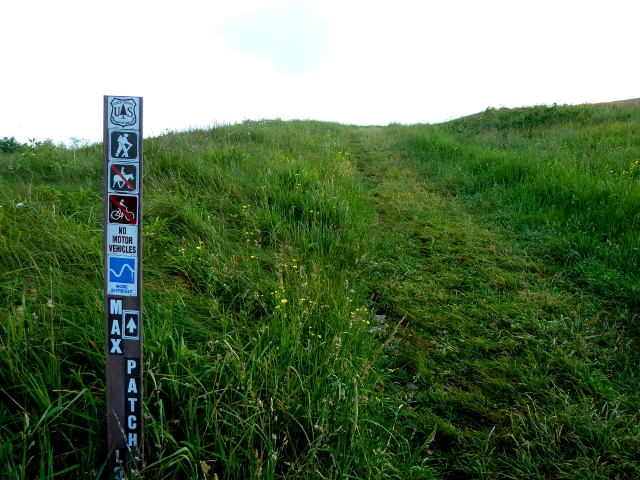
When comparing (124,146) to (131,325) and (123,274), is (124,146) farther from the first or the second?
(131,325)

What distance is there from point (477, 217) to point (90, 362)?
16.9 feet

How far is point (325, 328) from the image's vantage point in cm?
261

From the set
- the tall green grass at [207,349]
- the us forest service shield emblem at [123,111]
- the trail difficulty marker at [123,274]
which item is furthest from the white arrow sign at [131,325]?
the us forest service shield emblem at [123,111]

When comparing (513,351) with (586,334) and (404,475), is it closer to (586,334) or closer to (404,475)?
(586,334)

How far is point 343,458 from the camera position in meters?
1.82

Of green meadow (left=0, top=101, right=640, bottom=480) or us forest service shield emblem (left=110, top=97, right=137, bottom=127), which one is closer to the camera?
us forest service shield emblem (left=110, top=97, right=137, bottom=127)

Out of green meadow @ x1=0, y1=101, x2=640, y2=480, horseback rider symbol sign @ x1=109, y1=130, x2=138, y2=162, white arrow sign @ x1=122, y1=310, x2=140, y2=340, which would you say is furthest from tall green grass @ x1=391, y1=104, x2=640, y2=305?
horseback rider symbol sign @ x1=109, y1=130, x2=138, y2=162

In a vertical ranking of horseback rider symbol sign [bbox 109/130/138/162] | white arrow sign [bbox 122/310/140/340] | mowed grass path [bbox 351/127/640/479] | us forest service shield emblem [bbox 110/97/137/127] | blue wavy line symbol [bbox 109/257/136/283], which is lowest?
mowed grass path [bbox 351/127/640/479]

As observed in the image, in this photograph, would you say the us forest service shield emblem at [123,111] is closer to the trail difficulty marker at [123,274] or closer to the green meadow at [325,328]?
the trail difficulty marker at [123,274]

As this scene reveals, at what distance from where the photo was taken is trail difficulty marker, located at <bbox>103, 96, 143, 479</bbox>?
4.93 feet

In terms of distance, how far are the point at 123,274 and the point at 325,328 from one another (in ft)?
4.59

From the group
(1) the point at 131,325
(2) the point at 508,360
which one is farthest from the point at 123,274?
(2) the point at 508,360

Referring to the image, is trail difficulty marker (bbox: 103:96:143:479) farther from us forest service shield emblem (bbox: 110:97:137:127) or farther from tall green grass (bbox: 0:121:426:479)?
tall green grass (bbox: 0:121:426:479)

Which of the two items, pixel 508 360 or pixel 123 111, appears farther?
pixel 508 360
